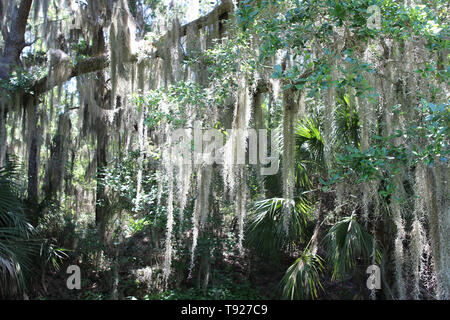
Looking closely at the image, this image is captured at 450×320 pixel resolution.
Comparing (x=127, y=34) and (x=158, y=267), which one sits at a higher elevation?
(x=127, y=34)

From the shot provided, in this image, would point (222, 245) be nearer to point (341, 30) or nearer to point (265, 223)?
point (265, 223)

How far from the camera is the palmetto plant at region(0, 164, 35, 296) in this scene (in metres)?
5.16

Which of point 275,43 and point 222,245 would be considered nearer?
point 275,43

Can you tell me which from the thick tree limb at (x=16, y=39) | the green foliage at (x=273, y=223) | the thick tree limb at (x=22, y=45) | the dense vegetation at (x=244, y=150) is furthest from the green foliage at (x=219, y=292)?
the thick tree limb at (x=16, y=39)

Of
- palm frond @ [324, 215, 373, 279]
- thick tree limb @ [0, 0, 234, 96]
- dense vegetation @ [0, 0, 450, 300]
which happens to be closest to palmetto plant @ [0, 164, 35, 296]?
dense vegetation @ [0, 0, 450, 300]

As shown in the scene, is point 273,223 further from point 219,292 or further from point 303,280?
point 219,292

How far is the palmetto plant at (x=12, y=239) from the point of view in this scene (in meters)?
5.16

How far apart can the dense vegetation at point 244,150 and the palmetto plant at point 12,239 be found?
24mm

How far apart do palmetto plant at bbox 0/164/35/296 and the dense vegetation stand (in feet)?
0.08

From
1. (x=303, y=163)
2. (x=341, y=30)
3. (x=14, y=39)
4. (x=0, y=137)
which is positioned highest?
(x=14, y=39)

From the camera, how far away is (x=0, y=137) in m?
7.07
